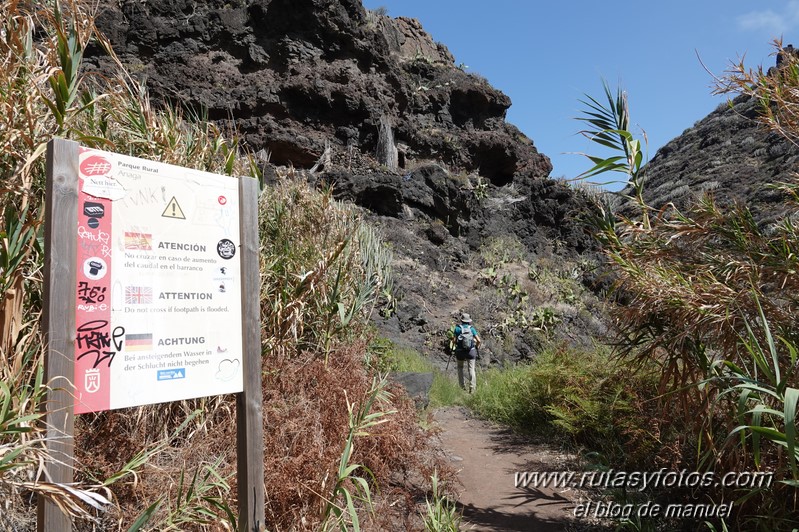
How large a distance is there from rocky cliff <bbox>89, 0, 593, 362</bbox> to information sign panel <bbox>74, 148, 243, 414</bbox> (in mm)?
8773

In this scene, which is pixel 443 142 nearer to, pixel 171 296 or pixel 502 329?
pixel 502 329

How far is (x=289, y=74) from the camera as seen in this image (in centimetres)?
1648

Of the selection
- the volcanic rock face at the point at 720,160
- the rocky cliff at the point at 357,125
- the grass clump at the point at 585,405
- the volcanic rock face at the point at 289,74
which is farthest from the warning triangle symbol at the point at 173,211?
the volcanic rock face at the point at 720,160

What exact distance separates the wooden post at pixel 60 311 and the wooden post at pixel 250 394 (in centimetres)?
72

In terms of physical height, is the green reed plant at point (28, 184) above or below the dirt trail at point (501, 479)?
above

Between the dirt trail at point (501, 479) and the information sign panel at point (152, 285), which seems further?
the dirt trail at point (501, 479)

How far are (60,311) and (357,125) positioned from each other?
16068 mm

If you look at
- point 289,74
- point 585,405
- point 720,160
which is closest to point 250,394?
point 585,405

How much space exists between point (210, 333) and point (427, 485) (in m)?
2.11

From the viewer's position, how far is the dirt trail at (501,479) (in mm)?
3460

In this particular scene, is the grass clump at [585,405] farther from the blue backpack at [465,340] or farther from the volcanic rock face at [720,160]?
the volcanic rock face at [720,160]

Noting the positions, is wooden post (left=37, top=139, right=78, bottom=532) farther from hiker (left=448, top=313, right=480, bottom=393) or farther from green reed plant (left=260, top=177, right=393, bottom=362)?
hiker (left=448, top=313, right=480, bottom=393)

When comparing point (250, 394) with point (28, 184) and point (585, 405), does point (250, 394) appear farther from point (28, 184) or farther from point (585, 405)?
point (585, 405)

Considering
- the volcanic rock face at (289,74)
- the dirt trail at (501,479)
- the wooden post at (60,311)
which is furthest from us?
the volcanic rock face at (289,74)
